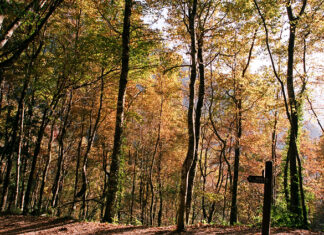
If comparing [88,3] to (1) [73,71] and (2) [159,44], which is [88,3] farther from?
(2) [159,44]

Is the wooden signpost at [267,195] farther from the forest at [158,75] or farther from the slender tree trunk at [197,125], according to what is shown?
A: the slender tree trunk at [197,125]

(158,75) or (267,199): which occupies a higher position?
(158,75)

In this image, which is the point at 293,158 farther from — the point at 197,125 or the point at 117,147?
the point at 117,147

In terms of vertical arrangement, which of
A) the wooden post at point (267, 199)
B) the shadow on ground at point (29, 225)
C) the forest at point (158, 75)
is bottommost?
the shadow on ground at point (29, 225)

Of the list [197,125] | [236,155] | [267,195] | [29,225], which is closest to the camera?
[267,195]

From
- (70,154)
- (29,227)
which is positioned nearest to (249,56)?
(29,227)

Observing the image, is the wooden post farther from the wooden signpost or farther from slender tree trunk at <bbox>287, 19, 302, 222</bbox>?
slender tree trunk at <bbox>287, 19, 302, 222</bbox>

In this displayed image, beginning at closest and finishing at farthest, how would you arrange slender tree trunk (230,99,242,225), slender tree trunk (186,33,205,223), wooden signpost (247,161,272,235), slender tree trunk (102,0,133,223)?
wooden signpost (247,161,272,235) < slender tree trunk (102,0,133,223) < slender tree trunk (186,33,205,223) < slender tree trunk (230,99,242,225)

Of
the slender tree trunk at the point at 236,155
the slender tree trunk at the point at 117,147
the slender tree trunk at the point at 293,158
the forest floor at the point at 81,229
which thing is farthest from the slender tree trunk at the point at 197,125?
the slender tree trunk at the point at 236,155

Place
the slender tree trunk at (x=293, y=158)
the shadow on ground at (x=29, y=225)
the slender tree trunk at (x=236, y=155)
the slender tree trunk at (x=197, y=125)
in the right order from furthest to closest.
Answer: the slender tree trunk at (x=236, y=155), the slender tree trunk at (x=197, y=125), the slender tree trunk at (x=293, y=158), the shadow on ground at (x=29, y=225)

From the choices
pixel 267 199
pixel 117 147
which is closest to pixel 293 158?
pixel 267 199

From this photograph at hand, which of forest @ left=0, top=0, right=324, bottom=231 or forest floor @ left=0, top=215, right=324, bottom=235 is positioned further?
forest @ left=0, top=0, right=324, bottom=231

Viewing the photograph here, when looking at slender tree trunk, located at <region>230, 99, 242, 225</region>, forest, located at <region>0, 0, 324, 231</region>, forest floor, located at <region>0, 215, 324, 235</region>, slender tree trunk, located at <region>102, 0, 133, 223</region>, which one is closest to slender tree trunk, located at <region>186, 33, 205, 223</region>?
forest, located at <region>0, 0, 324, 231</region>

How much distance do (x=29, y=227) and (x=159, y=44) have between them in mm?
8138
